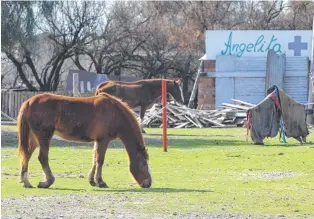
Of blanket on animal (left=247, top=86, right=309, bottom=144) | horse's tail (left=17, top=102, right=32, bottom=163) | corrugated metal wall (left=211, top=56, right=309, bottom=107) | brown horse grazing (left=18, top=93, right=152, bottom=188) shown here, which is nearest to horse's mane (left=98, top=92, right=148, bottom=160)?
brown horse grazing (left=18, top=93, right=152, bottom=188)

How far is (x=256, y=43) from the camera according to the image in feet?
155

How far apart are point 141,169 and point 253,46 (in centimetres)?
3205

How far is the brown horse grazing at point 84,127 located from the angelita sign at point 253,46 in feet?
104

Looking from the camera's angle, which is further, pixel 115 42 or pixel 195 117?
pixel 115 42

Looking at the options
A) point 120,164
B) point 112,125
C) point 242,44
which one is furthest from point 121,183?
point 242,44

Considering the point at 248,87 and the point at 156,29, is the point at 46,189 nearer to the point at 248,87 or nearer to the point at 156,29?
the point at 248,87

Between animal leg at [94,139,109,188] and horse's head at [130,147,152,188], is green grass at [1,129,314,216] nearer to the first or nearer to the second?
horse's head at [130,147,152,188]

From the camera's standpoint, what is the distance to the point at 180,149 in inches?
1017

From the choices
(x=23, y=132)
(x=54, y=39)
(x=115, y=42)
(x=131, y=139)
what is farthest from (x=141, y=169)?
(x=115, y=42)

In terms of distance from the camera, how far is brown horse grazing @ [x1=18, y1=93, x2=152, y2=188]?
52.0ft

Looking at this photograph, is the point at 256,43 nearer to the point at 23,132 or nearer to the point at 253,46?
the point at 253,46

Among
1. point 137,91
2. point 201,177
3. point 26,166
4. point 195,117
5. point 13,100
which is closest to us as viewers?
point 26,166

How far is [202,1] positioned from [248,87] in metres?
17.4

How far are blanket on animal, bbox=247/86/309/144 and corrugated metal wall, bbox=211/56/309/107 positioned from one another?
17.3 m
